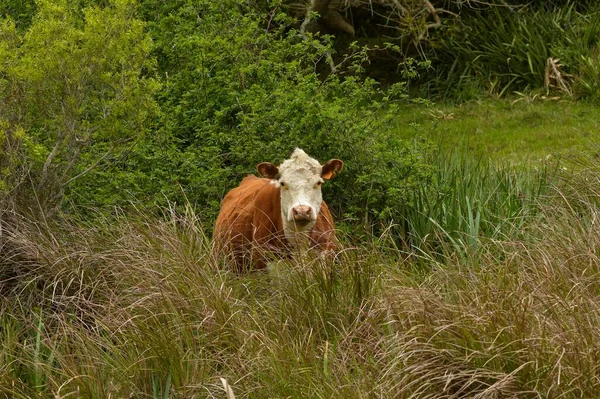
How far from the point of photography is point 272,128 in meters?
11.3

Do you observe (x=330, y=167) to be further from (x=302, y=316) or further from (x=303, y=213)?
(x=302, y=316)

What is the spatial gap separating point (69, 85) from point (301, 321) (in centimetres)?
300

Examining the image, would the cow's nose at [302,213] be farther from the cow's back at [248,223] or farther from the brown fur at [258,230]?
the cow's back at [248,223]

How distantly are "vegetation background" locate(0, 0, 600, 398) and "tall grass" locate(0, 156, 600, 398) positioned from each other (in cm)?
2

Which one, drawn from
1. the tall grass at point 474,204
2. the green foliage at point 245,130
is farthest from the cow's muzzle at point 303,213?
the green foliage at point 245,130

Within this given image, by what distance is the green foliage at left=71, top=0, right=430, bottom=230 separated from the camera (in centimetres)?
1116

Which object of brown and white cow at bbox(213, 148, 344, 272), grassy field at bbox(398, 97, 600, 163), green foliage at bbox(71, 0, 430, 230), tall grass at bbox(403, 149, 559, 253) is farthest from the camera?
grassy field at bbox(398, 97, 600, 163)

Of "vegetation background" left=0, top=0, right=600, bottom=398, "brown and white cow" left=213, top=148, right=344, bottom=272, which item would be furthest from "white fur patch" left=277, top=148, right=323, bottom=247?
"vegetation background" left=0, top=0, right=600, bottom=398

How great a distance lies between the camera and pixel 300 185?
953 centimetres

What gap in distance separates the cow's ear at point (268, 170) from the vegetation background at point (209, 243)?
24.4 inches

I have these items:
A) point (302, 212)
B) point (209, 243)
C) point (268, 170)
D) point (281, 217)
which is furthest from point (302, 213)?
point (209, 243)

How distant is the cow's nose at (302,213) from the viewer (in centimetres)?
927

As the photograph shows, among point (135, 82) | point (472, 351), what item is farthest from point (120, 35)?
point (472, 351)

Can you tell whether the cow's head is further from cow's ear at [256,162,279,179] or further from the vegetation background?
the vegetation background
